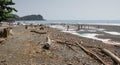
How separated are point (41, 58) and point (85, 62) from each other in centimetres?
295

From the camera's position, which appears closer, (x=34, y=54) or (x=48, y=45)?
(x=34, y=54)

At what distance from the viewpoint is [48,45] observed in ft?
61.3

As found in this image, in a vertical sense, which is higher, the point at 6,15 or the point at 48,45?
the point at 6,15

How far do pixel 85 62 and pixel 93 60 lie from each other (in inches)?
39.3

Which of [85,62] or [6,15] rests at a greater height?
[6,15]

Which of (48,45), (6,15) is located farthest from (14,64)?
(6,15)

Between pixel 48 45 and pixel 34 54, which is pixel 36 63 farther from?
pixel 48 45

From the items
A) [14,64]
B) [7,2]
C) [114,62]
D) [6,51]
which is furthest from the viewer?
[7,2]

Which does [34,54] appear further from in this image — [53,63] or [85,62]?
Answer: [85,62]

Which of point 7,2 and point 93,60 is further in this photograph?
point 7,2

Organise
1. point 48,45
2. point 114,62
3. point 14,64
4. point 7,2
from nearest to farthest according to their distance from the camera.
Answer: point 14,64 → point 114,62 → point 48,45 → point 7,2

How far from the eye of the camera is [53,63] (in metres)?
14.5

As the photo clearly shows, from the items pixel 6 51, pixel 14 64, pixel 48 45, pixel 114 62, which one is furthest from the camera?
pixel 48 45

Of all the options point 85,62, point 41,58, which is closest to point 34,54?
point 41,58
